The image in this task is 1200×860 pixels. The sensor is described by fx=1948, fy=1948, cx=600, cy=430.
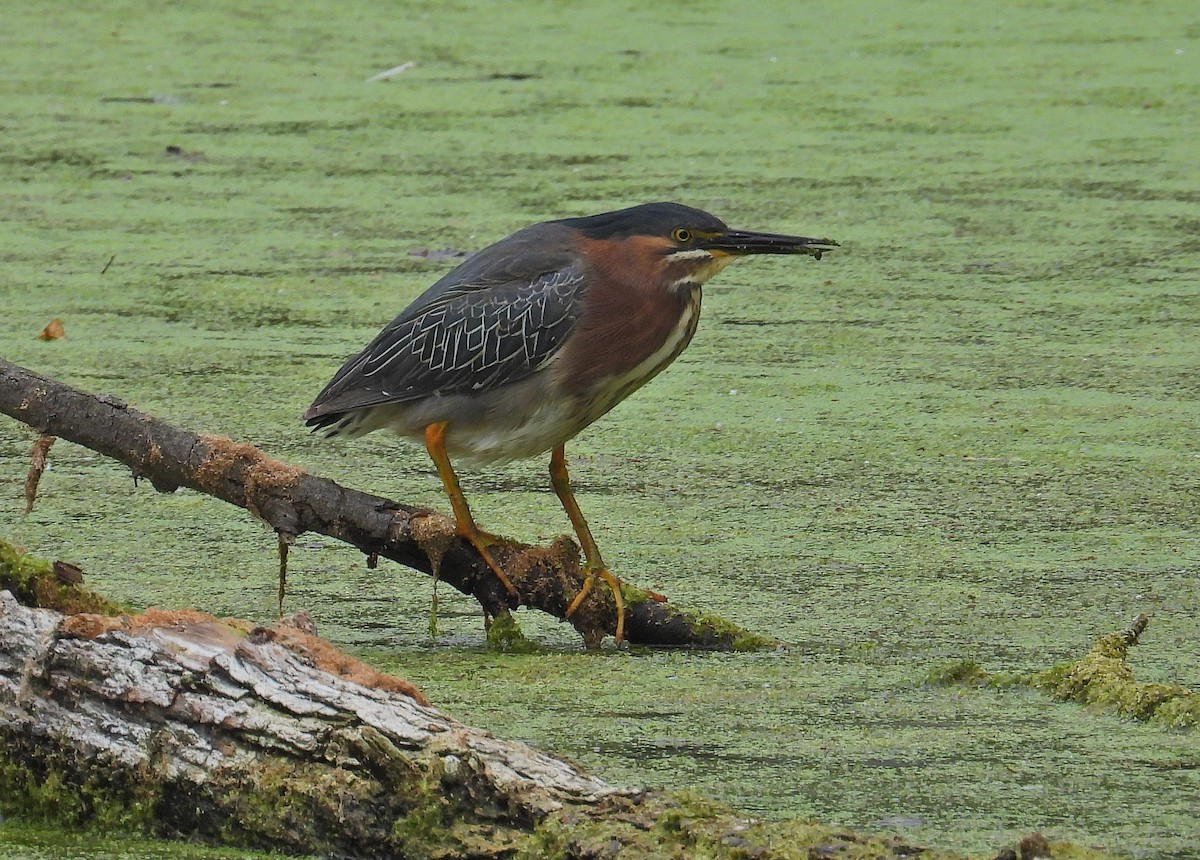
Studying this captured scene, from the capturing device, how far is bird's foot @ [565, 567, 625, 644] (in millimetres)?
2754

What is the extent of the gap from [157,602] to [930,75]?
415 centimetres

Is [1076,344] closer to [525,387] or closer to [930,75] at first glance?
[525,387]

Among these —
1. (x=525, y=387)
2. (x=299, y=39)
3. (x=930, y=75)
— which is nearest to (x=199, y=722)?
(x=525, y=387)

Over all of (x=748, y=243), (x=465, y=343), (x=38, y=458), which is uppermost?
(x=748, y=243)

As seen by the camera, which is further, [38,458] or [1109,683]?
[38,458]

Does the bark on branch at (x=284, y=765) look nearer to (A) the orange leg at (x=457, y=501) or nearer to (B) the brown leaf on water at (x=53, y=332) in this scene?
(A) the orange leg at (x=457, y=501)

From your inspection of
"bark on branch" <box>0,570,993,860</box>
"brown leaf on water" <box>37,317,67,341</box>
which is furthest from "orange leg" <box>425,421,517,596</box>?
"brown leaf on water" <box>37,317,67,341</box>

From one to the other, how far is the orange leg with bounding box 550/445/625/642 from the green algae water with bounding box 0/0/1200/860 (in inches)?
2.7

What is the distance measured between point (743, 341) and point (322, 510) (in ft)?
5.33

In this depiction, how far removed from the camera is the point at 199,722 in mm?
2014

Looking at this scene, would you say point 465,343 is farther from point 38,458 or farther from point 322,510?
point 38,458

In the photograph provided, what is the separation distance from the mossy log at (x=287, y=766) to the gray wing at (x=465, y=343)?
0.86 m

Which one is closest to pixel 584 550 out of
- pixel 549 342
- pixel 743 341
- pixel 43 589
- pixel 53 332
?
pixel 549 342

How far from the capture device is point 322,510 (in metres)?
2.79
